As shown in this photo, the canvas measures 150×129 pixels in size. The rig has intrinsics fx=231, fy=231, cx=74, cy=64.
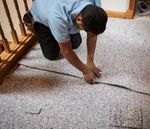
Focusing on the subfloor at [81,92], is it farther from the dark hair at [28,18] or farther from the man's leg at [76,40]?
the dark hair at [28,18]

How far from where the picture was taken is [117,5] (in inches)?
79.0

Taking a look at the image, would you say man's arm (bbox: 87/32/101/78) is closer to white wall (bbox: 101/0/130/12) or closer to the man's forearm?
the man's forearm

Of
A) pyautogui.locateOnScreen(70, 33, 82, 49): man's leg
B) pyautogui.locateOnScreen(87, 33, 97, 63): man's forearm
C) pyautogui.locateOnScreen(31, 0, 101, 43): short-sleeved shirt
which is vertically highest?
pyautogui.locateOnScreen(31, 0, 101, 43): short-sleeved shirt

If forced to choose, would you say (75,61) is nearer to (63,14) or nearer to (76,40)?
(63,14)

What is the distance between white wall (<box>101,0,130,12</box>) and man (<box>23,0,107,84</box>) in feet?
2.32

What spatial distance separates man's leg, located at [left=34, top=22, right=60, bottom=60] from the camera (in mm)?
1559

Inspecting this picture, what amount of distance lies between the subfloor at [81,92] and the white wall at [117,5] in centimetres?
38

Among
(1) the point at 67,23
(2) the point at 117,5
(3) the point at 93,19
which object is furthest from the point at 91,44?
(2) the point at 117,5

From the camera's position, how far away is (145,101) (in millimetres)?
1307

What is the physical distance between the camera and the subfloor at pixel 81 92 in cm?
124

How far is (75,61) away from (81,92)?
210 mm

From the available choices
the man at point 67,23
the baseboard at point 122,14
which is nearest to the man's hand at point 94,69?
the man at point 67,23

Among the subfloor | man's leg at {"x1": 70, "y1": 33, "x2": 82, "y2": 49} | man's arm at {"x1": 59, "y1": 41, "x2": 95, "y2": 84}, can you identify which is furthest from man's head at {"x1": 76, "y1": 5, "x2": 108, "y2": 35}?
man's leg at {"x1": 70, "y1": 33, "x2": 82, "y2": 49}

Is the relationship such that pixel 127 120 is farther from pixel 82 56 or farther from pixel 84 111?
pixel 82 56
